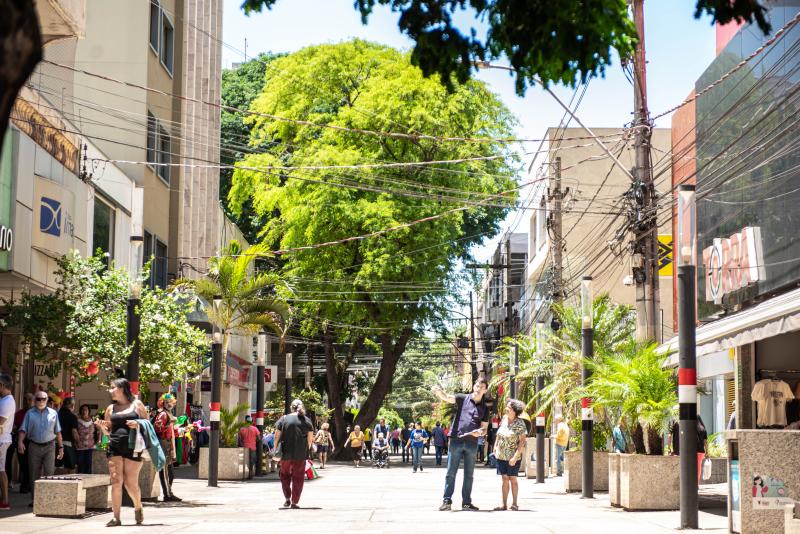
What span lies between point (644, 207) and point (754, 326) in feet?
17.7

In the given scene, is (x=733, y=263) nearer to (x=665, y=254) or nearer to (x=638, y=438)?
(x=638, y=438)

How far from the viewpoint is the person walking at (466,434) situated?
17156 millimetres

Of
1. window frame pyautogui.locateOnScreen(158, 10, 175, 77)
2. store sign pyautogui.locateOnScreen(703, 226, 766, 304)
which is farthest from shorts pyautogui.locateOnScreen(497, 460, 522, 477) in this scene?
window frame pyautogui.locateOnScreen(158, 10, 175, 77)

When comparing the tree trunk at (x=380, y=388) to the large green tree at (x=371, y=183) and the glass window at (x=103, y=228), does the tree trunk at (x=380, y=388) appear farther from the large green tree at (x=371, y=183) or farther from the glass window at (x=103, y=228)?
the glass window at (x=103, y=228)

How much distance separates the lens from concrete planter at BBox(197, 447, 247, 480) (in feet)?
93.5

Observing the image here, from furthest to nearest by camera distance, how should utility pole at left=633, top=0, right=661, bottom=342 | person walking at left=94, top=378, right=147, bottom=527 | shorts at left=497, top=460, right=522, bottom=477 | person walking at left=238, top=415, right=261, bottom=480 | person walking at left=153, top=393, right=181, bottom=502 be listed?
1. person walking at left=238, top=415, right=261, bottom=480
2. utility pole at left=633, top=0, right=661, bottom=342
3. person walking at left=153, top=393, right=181, bottom=502
4. shorts at left=497, top=460, right=522, bottom=477
5. person walking at left=94, top=378, right=147, bottom=527

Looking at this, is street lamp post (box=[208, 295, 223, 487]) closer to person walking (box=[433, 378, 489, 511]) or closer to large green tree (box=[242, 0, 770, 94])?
person walking (box=[433, 378, 489, 511])

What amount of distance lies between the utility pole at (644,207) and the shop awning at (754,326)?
210cm

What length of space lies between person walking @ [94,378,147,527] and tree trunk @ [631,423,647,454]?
719cm

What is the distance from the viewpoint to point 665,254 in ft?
147

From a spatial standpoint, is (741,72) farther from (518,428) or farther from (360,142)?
(360,142)

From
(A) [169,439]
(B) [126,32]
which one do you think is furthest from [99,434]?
(B) [126,32]

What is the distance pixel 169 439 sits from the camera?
1961 centimetres

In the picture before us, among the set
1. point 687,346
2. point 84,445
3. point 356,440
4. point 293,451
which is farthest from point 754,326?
point 356,440
